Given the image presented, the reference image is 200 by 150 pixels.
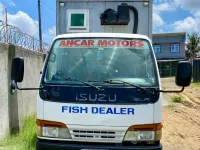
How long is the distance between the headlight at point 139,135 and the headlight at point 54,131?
2.51 ft

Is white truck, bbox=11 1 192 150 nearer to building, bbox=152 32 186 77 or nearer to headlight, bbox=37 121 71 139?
headlight, bbox=37 121 71 139

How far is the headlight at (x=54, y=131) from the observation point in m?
3.90

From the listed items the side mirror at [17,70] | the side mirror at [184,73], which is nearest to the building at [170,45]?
the side mirror at [184,73]

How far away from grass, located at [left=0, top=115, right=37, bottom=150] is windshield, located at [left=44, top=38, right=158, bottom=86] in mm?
2056

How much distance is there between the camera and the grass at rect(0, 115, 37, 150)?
561 cm

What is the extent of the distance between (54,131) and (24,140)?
2358 mm

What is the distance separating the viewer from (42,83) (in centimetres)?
410

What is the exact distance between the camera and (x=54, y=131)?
155 inches

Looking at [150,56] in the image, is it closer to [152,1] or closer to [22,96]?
[152,1]

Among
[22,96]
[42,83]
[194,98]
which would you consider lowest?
[194,98]

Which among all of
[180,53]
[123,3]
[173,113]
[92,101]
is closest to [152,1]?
[123,3]

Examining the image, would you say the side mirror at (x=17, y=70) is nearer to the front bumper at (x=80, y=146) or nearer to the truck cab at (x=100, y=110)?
the truck cab at (x=100, y=110)

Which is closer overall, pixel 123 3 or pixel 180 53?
pixel 123 3

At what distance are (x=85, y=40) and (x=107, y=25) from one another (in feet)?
4.92
